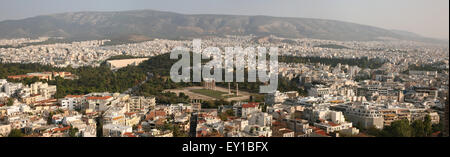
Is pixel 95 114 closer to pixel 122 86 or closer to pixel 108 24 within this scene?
pixel 122 86

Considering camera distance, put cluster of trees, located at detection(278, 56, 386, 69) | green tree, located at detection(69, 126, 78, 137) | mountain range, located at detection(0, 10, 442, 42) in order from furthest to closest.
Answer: mountain range, located at detection(0, 10, 442, 42) → cluster of trees, located at detection(278, 56, 386, 69) → green tree, located at detection(69, 126, 78, 137)

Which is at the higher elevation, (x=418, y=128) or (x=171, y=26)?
(x=171, y=26)

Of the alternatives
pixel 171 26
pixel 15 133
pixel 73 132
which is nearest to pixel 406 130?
pixel 73 132

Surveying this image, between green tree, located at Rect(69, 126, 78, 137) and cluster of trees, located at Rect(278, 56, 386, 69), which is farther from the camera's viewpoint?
cluster of trees, located at Rect(278, 56, 386, 69)

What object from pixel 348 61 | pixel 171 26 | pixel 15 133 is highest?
pixel 171 26

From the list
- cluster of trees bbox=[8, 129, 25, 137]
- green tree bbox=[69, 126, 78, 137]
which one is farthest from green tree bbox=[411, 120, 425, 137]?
cluster of trees bbox=[8, 129, 25, 137]

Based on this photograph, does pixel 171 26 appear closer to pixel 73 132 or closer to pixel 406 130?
pixel 73 132

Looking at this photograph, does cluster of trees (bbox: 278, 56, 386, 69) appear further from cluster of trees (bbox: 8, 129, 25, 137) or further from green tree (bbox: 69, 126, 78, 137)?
cluster of trees (bbox: 8, 129, 25, 137)

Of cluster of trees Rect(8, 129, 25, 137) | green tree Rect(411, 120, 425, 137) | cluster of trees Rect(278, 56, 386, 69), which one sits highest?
cluster of trees Rect(278, 56, 386, 69)

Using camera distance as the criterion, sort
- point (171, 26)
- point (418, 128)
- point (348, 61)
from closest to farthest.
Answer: point (418, 128) → point (348, 61) → point (171, 26)
